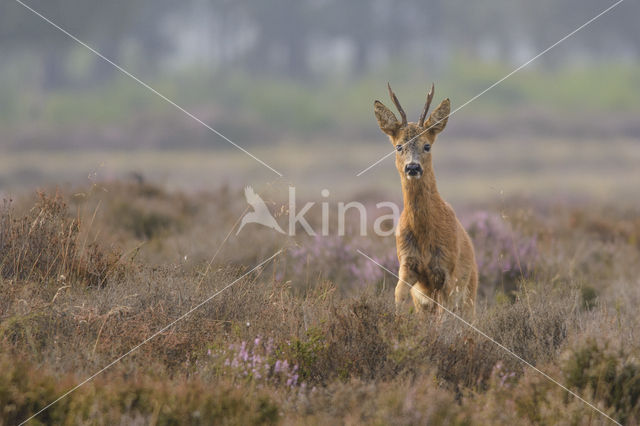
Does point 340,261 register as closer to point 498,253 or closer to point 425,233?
point 498,253

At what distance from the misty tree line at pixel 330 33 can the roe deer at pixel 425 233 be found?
4476cm

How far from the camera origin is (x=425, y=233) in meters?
7.40

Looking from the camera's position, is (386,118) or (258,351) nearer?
(258,351)

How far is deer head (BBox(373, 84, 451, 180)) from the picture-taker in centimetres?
728

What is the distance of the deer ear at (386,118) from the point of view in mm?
7754

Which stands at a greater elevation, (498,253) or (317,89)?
(317,89)

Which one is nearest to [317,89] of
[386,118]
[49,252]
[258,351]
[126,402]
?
[386,118]

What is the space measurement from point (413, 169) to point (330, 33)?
167 feet

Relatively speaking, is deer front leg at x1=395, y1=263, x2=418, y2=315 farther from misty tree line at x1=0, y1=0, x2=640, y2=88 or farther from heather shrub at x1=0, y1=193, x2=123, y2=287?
misty tree line at x1=0, y1=0, x2=640, y2=88

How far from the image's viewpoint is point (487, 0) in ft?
196

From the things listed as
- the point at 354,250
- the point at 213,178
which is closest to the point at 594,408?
the point at 354,250

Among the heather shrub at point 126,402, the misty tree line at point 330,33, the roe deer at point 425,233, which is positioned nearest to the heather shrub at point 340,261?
the roe deer at point 425,233

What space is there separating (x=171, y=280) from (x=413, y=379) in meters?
2.30

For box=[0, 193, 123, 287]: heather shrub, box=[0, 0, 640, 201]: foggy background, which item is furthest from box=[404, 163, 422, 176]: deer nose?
box=[0, 0, 640, 201]: foggy background
